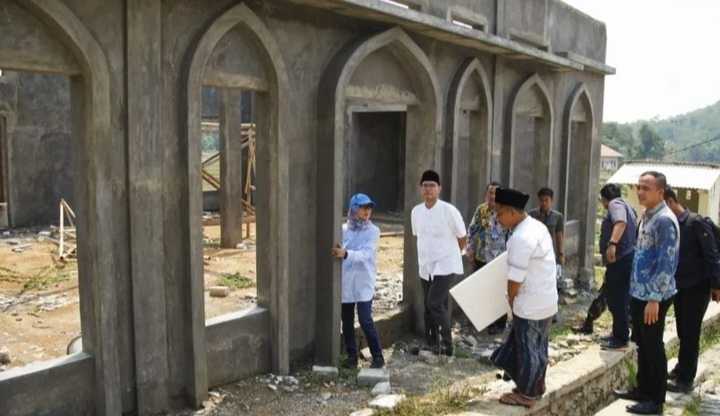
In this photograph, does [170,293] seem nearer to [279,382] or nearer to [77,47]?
[279,382]

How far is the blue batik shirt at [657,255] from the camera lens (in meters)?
5.27

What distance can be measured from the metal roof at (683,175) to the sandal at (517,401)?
1783 cm

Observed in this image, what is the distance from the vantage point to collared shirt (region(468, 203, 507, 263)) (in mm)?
7812

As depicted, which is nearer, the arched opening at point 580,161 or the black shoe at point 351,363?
the black shoe at point 351,363

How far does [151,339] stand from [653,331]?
4.01 metres

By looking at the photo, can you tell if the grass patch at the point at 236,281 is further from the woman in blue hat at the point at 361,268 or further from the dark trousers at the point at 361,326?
the woman in blue hat at the point at 361,268

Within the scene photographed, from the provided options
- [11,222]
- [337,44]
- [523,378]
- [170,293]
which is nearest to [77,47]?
[170,293]

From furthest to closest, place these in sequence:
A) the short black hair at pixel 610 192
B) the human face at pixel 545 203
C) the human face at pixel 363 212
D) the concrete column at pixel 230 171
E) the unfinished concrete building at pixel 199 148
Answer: the concrete column at pixel 230 171, the human face at pixel 545 203, the short black hair at pixel 610 192, the human face at pixel 363 212, the unfinished concrete building at pixel 199 148

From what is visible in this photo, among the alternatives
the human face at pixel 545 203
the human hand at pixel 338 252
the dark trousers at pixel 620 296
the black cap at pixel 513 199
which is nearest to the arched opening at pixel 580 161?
the human face at pixel 545 203

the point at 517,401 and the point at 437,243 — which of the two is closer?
the point at 517,401

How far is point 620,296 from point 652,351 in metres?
1.66

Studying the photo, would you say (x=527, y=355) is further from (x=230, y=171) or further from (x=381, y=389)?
(x=230, y=171)

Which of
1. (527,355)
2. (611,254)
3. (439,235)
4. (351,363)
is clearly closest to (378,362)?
(351,363)

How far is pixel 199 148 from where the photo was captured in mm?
5336
